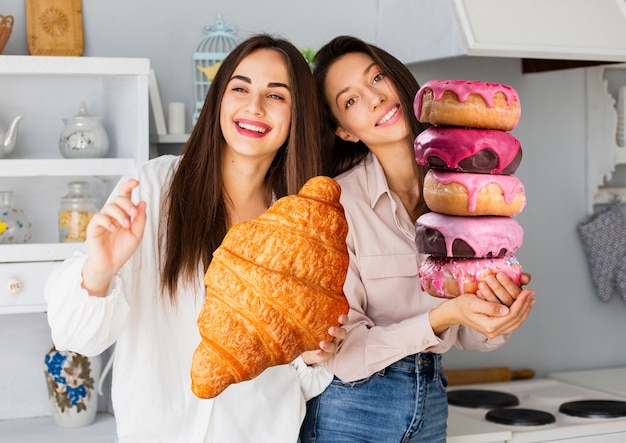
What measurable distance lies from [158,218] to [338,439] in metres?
0.55

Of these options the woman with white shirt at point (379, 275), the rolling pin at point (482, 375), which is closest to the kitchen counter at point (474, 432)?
the woman with white shirt at point (379, 275)

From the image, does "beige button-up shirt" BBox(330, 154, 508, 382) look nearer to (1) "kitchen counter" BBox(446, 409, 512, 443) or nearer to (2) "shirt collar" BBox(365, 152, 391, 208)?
(2) "shirt collar" BBox(365, 152, 391, 208)

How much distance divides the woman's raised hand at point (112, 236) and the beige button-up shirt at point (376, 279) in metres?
0.50

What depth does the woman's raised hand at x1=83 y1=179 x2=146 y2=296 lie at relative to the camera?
1208 millimetres

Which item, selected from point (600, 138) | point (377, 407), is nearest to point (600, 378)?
point (600, 138)

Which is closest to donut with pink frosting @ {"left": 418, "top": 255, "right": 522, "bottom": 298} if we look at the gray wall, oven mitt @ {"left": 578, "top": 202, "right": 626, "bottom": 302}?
the gray wall

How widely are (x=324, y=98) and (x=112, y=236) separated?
604mm

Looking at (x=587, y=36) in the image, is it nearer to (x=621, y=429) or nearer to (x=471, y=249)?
(x=621, y=429)

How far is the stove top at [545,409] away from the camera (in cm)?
208

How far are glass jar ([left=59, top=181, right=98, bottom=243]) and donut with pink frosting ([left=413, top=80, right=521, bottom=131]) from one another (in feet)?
3.55

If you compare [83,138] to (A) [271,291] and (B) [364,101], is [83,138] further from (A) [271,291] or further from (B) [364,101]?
(A) [271,291]

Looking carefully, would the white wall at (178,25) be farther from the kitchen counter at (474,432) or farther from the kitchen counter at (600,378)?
the kitchen counter at (600,378)

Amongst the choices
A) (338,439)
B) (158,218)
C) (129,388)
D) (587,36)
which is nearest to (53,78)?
(158,218)

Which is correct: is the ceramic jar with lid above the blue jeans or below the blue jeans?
above
